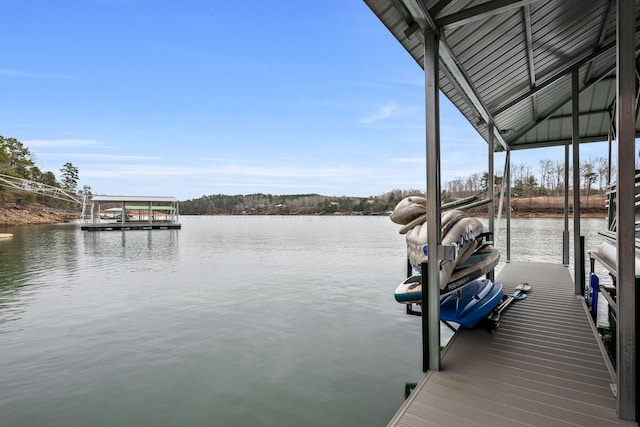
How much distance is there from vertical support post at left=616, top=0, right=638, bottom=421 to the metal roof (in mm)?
823

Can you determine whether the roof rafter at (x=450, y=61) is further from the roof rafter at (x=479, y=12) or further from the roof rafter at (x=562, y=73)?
the roof rafter at (x=562, y=73)

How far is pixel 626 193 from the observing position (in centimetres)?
179

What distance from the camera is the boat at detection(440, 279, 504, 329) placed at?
338cm

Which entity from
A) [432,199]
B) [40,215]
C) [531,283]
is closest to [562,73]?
[531,283]

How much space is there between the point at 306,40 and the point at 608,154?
4334 cm

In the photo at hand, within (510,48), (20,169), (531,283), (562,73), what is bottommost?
(531,283)

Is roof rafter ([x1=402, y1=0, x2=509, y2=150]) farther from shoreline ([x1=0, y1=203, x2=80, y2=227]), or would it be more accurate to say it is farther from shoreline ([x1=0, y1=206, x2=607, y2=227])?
shoreline ([x1=0, y1=203, x2=80, y2=227])

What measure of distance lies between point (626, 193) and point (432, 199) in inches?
42.8

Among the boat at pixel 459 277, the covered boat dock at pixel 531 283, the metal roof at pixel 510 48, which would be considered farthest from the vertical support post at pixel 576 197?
the boat at pixel 459 277

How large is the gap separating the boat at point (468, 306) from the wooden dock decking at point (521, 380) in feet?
0.48

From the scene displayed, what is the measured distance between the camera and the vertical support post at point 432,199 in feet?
8.33

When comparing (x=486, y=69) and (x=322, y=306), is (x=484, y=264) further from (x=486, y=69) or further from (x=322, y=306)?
(x=322, y=306)

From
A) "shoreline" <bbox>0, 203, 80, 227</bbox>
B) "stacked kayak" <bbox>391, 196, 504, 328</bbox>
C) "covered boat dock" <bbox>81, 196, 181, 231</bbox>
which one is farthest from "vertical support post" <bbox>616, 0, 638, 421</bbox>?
"shoreline" <bbox>0, 203, 80, 227</bbox>

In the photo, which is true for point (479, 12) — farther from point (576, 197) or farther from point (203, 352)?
point (203, 352)
